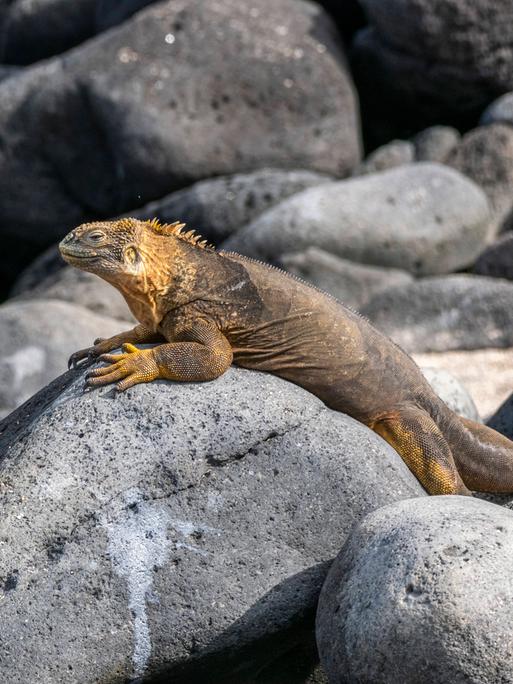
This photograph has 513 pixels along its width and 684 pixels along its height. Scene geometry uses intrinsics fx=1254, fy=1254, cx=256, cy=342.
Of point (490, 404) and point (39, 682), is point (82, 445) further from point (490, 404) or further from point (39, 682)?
point (490, 404)

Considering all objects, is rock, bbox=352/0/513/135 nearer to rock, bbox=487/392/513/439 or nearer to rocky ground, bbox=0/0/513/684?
rocky ground, bbox=0/0/513/684

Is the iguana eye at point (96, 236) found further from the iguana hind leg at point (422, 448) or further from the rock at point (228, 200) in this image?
the rock at point (228, 200)

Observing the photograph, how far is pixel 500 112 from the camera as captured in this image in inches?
531

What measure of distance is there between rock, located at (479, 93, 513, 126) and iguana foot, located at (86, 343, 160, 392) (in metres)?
9.27

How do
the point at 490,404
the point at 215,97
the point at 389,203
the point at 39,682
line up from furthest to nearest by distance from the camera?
the point at 215,97
the point at 389,203
the point at 490,404
the point at 39,682

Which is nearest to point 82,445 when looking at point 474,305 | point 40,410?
point 40,410

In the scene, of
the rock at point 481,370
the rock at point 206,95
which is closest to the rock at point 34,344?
the rock at point 481,370

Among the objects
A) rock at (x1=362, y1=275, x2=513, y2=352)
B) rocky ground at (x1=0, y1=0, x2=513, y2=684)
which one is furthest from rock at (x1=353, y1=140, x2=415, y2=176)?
rock at (x1=362, y1=275, x2=513, y2=352)

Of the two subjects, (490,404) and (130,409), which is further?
(490,404)

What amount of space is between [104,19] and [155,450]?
12.4m

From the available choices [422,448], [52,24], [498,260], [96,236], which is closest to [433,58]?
[498,260]

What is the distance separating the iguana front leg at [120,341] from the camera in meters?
5.40

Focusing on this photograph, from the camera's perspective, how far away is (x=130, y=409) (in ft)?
16.3

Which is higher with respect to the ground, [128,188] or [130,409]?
[130,409]
